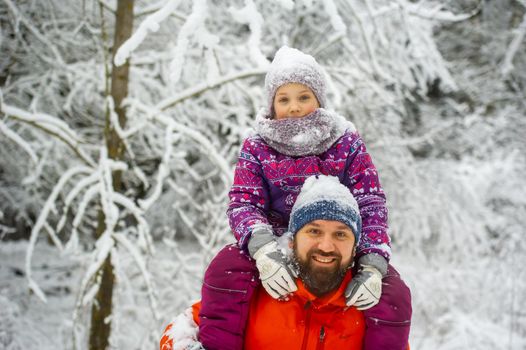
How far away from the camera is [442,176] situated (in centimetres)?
665

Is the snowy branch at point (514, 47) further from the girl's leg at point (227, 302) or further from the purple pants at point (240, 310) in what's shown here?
the girl's leg at point (227, 302)

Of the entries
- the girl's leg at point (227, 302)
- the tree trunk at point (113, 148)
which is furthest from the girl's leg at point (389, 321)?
the tree trunk at point (113, 148)

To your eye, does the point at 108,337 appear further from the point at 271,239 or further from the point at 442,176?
the point at 442,176

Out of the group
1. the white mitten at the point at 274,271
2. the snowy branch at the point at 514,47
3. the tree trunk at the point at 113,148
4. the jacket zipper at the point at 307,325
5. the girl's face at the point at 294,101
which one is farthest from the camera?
the snowy branch at the point at 514,47

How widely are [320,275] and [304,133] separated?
0.61m

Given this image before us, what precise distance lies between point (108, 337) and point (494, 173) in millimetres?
6806

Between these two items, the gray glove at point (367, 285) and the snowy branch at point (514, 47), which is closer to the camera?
the gray glove at point (367, 285)

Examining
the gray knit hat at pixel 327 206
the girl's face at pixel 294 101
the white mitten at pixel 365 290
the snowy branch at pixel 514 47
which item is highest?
the snowy branch at pixel 514 47

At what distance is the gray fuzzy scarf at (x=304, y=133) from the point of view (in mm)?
1722

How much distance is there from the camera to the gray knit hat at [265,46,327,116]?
6.02 ft

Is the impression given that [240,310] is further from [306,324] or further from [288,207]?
[288,207]

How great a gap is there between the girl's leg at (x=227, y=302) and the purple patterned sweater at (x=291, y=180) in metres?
0.11

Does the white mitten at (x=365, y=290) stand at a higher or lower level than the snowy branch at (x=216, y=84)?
lower

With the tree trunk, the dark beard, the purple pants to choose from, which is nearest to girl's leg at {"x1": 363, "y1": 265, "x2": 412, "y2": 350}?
the purple pants
